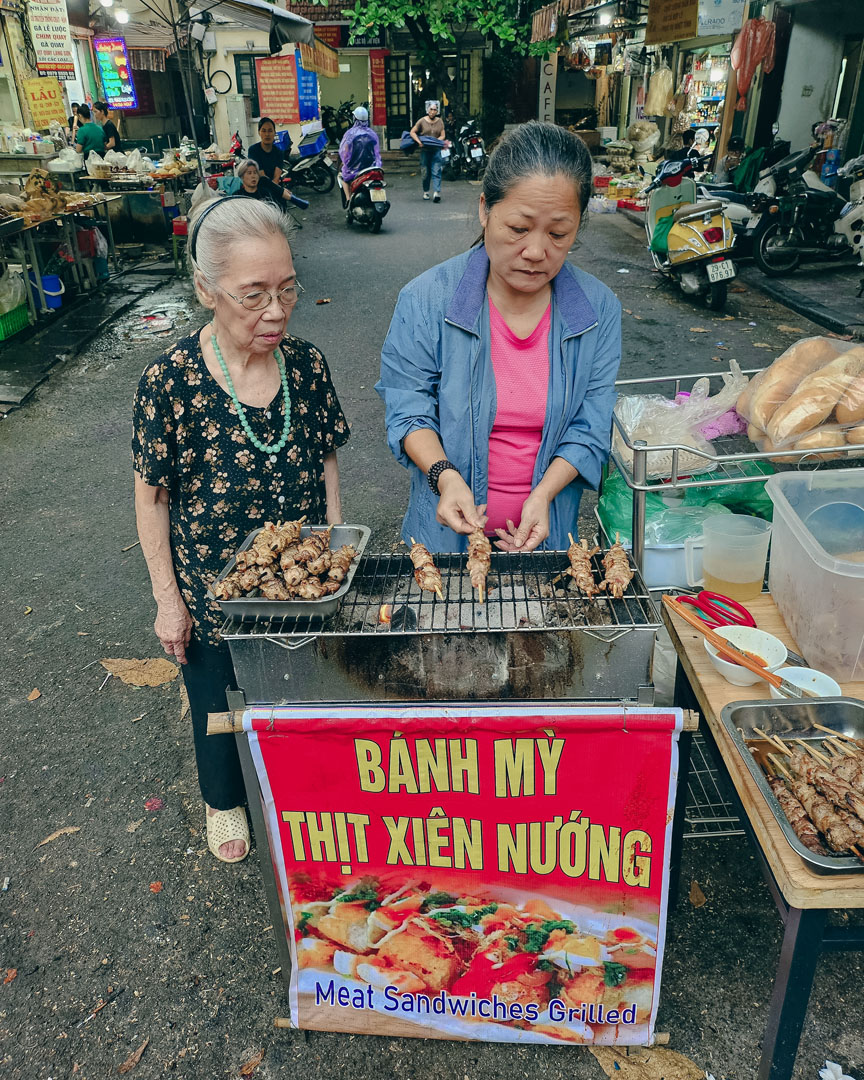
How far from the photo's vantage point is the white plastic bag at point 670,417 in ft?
8.91

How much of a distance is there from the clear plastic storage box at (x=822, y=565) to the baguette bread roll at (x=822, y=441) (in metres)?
0.23

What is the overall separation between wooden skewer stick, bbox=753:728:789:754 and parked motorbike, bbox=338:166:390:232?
14.1 m

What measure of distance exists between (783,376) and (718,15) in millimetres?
12135

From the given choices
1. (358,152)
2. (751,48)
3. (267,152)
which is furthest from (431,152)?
(751,48)

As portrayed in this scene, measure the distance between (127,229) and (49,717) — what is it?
1263 centimetres

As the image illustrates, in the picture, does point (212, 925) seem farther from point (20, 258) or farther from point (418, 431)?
point (20, 258)

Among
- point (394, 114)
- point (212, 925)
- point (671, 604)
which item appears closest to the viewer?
point (671, 604)

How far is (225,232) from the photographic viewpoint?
6.62ft

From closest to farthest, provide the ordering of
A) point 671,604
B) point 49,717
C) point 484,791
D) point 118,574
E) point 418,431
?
point 484,791, point 671,604, point 418,431, point 49,717, point 118,574

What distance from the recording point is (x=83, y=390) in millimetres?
7906

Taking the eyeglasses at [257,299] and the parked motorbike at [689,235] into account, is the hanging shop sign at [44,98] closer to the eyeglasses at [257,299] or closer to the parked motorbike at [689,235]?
the parked motorbike at [689,235]

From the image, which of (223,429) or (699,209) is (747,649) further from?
(699,209)

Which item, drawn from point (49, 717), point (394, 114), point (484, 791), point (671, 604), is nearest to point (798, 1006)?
point (484, 791)

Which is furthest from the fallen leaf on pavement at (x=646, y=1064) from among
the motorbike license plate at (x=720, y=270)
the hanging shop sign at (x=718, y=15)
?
the hanging shop sign at (x=718, y=15)
